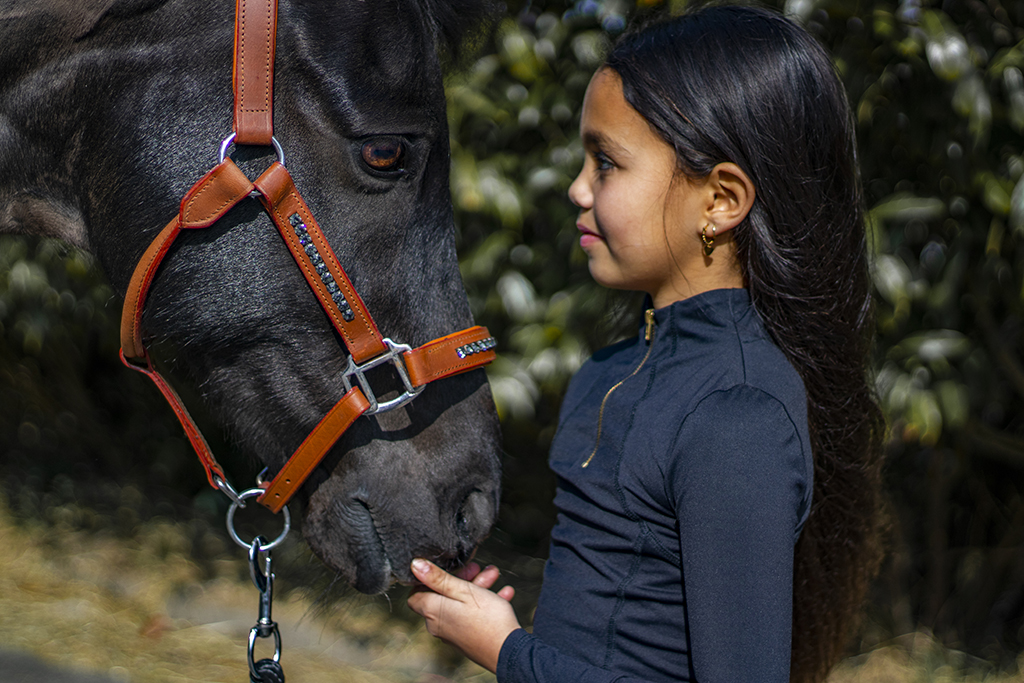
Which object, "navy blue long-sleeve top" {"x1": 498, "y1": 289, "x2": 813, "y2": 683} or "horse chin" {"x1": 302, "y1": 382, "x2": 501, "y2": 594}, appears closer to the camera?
"navy blue long-sleeve top" {"x1": 498, "y1": 289, "x2": 813, "y2": 683}

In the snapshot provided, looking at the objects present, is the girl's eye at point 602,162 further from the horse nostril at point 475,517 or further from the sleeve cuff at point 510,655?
the sleeve cuff at point 510,655

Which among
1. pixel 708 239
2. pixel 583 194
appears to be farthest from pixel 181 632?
pixel 708 239

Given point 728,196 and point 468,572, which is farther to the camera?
point 468,572

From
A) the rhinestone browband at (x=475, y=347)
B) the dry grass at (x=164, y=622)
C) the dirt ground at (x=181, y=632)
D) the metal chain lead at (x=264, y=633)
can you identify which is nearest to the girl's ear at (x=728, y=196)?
the rhinestone browband at (x=475, y=347)

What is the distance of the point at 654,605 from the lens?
1.21 meters

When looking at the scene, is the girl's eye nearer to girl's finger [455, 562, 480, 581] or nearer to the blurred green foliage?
the blurred green foliage

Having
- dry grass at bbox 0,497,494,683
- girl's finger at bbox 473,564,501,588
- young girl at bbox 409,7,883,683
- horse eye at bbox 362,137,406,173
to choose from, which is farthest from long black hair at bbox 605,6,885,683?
dry grass at bbox 0,497,494,683

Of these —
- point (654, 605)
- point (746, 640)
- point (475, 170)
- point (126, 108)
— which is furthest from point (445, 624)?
point (475, 170)

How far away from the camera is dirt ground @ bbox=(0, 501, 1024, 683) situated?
3.04 meters

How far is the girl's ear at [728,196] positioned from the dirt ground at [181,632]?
1.98 metres

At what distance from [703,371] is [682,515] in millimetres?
240

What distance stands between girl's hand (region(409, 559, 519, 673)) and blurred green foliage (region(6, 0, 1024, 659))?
84cm

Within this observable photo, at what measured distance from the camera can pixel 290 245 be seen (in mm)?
1415

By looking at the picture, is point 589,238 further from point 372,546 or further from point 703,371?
point 372,546
